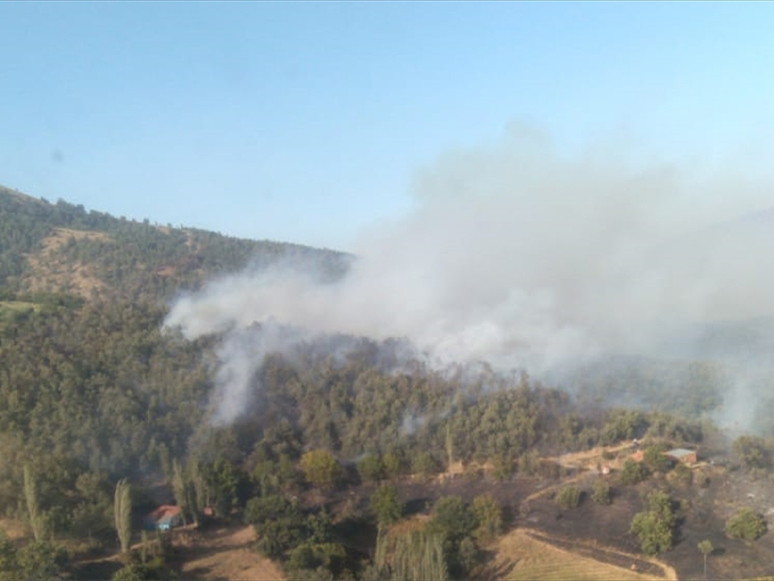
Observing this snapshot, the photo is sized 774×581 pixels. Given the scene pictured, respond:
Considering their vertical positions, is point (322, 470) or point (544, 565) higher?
point (322, 470)

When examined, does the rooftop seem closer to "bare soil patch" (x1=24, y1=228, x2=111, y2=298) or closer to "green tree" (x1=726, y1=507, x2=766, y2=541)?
"green tree" (x1=726, y1=507, x2=766, y2=541)

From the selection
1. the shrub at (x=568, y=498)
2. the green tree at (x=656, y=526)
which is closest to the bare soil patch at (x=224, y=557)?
the shrub at (x=568, y=498)

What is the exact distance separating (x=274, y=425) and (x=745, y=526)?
16.9m

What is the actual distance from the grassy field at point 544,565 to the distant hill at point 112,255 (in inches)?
1261

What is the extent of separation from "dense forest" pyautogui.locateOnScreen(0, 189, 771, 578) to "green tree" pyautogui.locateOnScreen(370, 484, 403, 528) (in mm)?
61

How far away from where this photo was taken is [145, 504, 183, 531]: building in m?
22.4

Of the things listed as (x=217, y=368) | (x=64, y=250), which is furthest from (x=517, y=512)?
(x=64, y=250)

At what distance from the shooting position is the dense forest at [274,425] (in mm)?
21438

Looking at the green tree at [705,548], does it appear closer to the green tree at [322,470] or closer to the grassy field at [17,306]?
the green tree at [322,470]

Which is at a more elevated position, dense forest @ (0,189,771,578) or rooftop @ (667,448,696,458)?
dense forest @ (0,189,771,578)

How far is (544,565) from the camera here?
2031 cm

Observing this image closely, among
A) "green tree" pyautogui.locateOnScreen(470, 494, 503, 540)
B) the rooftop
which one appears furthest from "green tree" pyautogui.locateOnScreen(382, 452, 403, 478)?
the rooftop

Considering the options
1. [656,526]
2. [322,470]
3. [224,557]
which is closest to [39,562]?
[224,557]

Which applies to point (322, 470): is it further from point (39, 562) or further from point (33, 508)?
point (39, 562)
